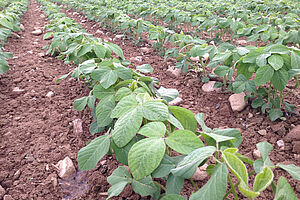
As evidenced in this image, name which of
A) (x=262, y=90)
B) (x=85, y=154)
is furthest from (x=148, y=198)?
(x=262, y=90)

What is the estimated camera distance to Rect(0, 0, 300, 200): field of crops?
754 mm

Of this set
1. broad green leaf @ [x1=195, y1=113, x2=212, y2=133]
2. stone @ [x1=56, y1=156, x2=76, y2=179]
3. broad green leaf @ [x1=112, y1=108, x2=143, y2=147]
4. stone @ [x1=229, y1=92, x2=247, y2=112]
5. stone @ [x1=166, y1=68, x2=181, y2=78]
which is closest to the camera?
broad green leaf @ [x1=112, y1=108, x2=143, y2=147]

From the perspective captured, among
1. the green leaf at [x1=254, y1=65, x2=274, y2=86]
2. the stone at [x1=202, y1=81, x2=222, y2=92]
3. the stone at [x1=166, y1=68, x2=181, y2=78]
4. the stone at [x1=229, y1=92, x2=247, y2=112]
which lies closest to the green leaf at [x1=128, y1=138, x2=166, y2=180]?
the green leaf at [x1=254, y1=65, x2=274, y2=86]

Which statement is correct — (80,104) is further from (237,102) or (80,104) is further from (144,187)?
(237,102)

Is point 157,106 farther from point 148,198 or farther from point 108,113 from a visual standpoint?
point 148,198

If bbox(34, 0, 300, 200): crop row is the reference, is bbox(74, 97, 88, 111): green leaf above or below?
below

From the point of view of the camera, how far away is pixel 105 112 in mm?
1141

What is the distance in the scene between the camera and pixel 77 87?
243cm

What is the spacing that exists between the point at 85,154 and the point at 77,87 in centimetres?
162

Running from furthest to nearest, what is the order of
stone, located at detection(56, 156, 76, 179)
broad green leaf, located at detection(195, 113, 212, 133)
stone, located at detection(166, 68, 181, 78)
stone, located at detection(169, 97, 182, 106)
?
stone, located at detection(166, 68, 181, 78) → stone, located at detection(169, 97, 182, 106) → stone, located at detection(56, 156, 76, 179) → broad green leaf, located at detection(195, 113, 212, 133)

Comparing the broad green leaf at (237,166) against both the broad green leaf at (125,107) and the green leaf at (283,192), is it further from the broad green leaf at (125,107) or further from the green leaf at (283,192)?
the broad green leaf at (125,107)

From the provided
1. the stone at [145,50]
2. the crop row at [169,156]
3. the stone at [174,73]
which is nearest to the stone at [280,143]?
the crop row at [169,156]

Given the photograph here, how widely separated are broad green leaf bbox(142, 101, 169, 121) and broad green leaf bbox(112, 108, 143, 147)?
3 centimetres

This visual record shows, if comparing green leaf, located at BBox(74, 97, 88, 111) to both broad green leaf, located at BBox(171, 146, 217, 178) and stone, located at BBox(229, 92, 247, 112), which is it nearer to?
broad green leaf, located at BBox(171, 146, 217, 178)
